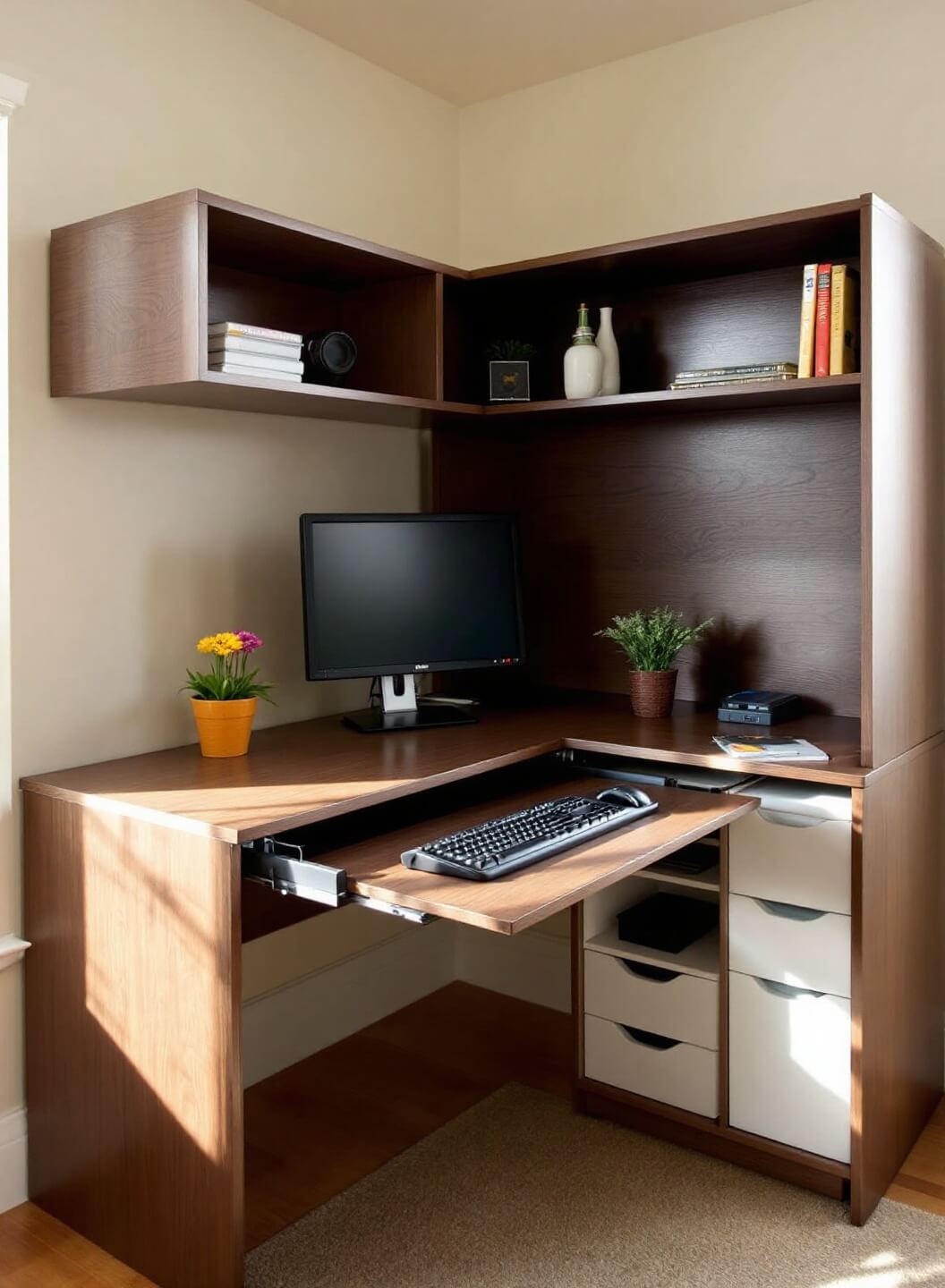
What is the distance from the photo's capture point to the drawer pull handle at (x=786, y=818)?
218 centimetres

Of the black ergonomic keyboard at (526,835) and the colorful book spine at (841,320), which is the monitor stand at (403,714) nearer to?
the black ergonomic keyboard at (526,835)

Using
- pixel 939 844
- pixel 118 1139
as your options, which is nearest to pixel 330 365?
pixel 118 1139

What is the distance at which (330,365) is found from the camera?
7.91 ft

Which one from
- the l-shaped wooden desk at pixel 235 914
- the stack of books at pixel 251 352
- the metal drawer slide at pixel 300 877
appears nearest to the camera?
the metal drawer slide at pixel 300 877

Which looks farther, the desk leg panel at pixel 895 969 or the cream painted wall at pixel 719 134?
the cream painted wall at pixel 719 134

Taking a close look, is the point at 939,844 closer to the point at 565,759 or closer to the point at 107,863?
the point at 565,759

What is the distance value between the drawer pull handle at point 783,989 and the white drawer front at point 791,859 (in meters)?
0.17

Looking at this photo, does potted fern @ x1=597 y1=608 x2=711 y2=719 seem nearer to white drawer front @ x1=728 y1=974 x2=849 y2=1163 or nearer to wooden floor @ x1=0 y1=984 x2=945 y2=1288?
white drawer front @ x1=728 y1=974 x2=849 y2=1163

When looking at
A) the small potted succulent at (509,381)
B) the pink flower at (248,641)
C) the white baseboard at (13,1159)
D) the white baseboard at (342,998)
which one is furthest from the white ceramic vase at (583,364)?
the white baseboard at (13,1159)

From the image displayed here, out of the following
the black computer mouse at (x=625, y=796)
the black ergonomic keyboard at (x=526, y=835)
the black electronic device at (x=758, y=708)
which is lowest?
the black ergonomic keyboard at (x=526, y=835)

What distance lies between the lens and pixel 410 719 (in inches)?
103

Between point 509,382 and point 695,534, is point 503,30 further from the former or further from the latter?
point 695,534

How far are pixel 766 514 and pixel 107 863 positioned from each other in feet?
5.49

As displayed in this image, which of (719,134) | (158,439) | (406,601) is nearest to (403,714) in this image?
(406,601)
